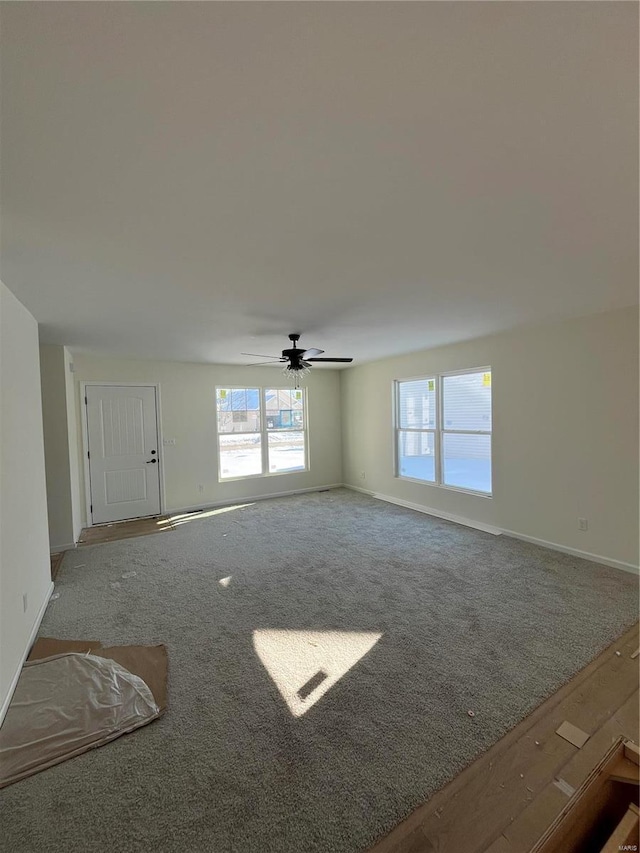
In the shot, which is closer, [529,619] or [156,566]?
[529,619]

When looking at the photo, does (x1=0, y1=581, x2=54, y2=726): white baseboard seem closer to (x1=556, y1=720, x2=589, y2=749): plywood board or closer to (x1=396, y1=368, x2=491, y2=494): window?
(x1=556, y1=720, x2=589, y2=749): plywood board

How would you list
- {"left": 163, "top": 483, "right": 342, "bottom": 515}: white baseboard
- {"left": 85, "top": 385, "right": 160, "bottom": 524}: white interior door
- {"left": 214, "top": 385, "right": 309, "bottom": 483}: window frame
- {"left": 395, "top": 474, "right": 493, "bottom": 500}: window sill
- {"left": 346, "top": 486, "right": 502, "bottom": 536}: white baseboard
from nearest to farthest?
{"left": 346, "top": 486, "right": 502, "bottom": 536}: white baseboard → {"left": 395, "top": 474, "right": 493, "bottom": 500}: window sill → {"left": 85, "top": 385, "right": 160, "bottom": 524}: white interior door → {"left": 163, "top": 483, "right": 342, "bottom": 515}: white baseboard → {"left": 214, "top": 385, "right": 309, "bottom": 483}: window frame

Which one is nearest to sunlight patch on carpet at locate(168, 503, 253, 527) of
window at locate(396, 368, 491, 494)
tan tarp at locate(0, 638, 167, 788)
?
window at locate(396, 368, 491, 494)

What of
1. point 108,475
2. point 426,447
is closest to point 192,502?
point 108,475

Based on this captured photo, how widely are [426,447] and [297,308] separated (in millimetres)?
3484

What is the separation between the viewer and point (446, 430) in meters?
5.37

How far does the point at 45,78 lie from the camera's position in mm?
951

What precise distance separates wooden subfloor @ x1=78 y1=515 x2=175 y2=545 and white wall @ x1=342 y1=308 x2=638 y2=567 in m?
4.12

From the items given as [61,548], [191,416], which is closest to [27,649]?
[61,548]

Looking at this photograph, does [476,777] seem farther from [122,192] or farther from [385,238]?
[122,192]

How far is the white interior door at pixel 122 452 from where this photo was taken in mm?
5468

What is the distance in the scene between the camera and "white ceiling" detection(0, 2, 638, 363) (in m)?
0.85

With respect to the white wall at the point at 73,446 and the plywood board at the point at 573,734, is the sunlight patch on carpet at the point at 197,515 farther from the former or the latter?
the plywood board at the point at 573,734

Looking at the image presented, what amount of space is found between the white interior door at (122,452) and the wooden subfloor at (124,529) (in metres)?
0.21
